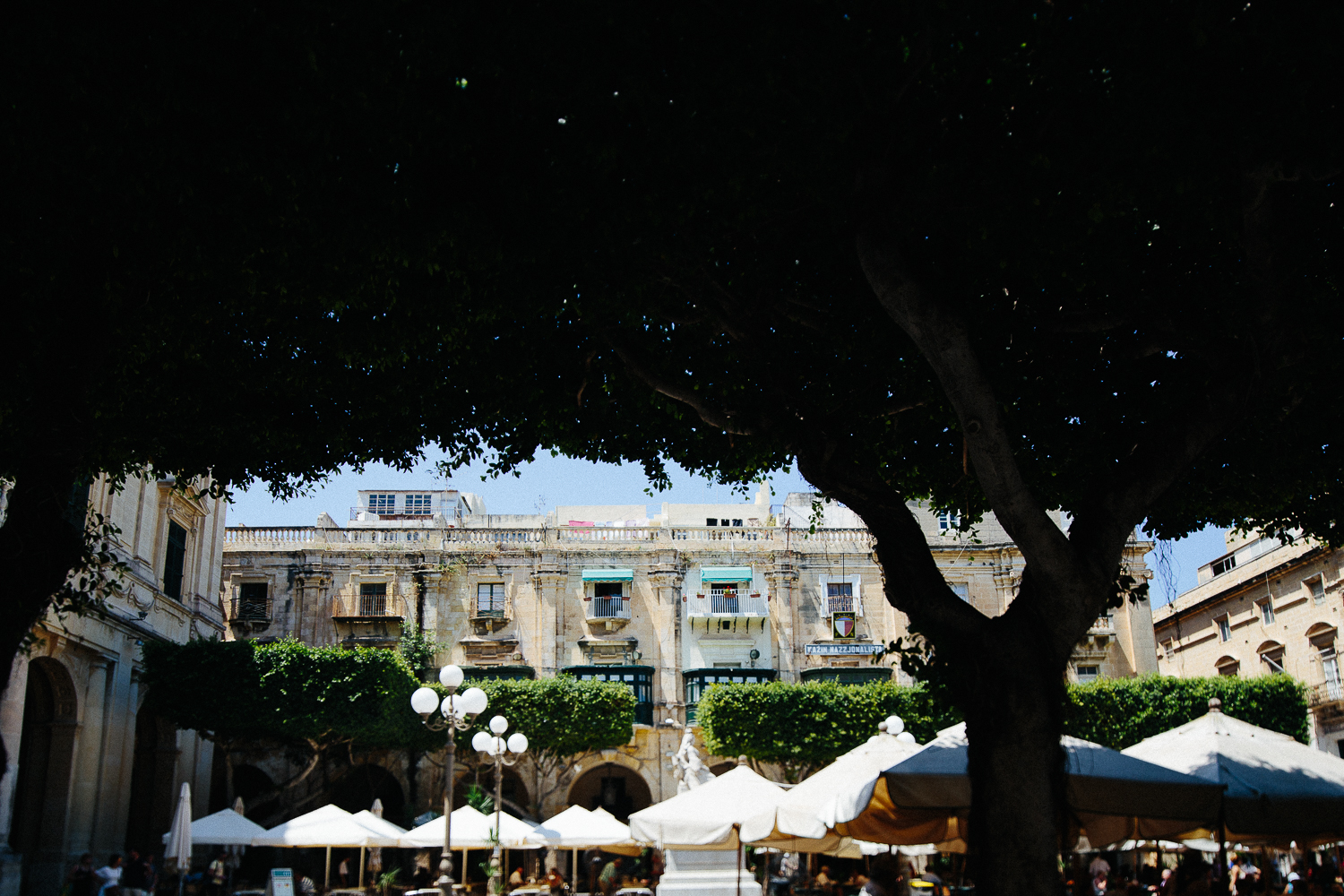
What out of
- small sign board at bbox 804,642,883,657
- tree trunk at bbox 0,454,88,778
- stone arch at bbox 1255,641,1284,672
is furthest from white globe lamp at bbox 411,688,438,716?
stone arch at bbox 1255,641,1284,672

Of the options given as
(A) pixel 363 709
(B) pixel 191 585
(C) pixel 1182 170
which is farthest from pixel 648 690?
(C) pixel 1182 170

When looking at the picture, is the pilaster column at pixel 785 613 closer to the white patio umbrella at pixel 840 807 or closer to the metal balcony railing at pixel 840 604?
the metal balcony railing at pixel 840 604

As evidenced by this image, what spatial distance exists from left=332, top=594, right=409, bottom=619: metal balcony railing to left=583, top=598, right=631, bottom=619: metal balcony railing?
5.78 metres

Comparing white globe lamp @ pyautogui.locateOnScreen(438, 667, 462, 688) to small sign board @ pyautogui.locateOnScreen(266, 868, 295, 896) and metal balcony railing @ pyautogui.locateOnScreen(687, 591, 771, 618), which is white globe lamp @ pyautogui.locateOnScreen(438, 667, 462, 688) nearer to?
small sign board @ pyautogui.locateOnScreen(266, 868, 295, 896)

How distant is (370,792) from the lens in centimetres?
3347


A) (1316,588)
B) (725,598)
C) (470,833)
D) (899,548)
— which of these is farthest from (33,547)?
(1316,588)

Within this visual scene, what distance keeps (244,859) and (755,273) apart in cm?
2592

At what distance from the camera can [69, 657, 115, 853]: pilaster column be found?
66.3 ft

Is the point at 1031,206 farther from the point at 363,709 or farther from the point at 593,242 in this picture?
the point at 363,709

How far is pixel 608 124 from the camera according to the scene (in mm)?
7715

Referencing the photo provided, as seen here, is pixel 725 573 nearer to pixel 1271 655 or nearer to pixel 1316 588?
pixel 1271 655

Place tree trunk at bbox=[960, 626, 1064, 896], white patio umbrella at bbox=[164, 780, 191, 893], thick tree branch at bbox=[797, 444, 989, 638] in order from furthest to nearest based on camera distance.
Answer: white patio umbrella at bbox=[164, 780, 191, 893] < thick tree branch at bbox=[797, 444, 989, 638] < tree trunk at bbox=[960, 626, 1064, 896]

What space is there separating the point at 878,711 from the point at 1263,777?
2261 cm

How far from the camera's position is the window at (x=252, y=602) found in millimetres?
34656
